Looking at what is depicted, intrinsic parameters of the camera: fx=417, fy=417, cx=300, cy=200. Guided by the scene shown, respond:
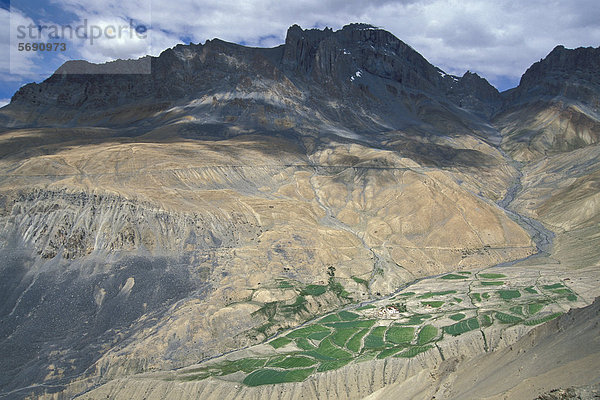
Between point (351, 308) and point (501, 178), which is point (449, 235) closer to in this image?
point (351, 308)

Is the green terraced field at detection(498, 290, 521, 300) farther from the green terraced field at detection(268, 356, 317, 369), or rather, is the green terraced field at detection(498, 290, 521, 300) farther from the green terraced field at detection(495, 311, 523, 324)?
the green terraced field at detection(268, 356, 317, 369)

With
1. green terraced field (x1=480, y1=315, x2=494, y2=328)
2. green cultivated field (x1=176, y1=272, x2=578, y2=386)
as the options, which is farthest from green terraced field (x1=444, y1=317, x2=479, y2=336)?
green terraced field (x1=480, y1=315, x2=494, y2=328)

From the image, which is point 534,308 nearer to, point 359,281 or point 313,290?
point 359,281

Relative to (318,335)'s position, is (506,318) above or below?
above

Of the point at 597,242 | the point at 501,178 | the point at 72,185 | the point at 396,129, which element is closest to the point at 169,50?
the point at 396,129

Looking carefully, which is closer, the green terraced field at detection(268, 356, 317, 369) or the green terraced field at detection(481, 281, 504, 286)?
the green terraced field at detection(268, 356, 317, 369)

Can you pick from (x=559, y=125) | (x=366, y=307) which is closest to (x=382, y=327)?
(x=366, y=307)
